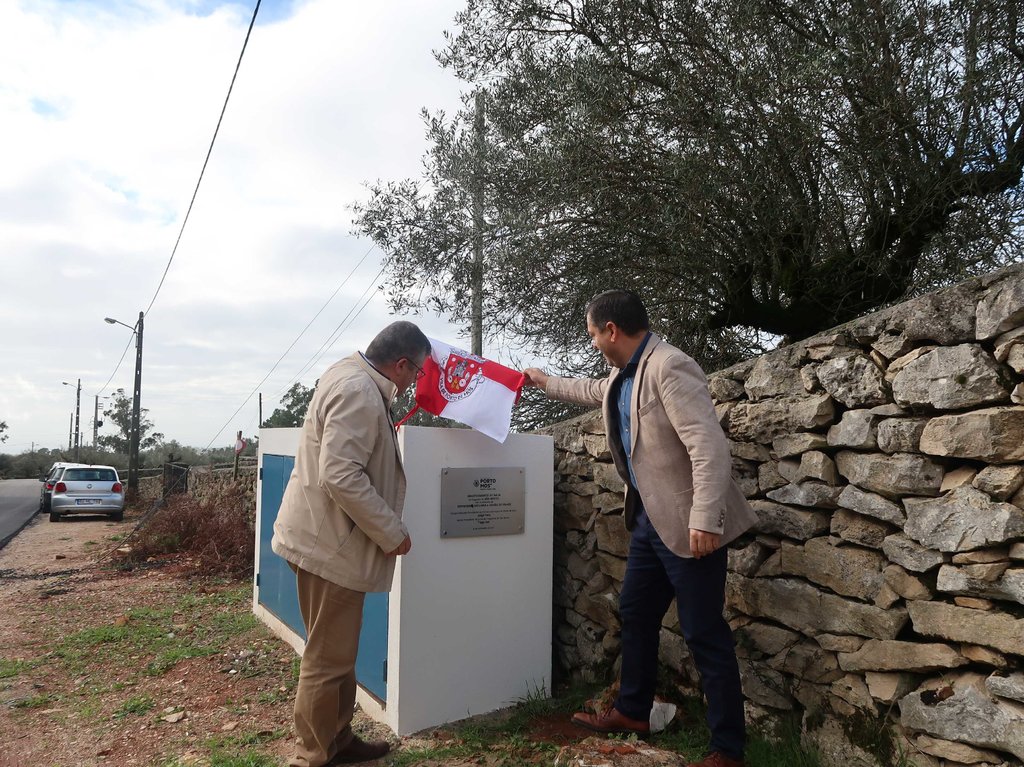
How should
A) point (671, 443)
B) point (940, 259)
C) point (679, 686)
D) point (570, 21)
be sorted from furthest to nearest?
point (570, 21)
point (940, 259)
point (679, 686)
point (671, 443)

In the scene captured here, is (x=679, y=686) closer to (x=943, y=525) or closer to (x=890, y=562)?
(x=890, y=562)

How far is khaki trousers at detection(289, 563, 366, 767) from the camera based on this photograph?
3266 mm

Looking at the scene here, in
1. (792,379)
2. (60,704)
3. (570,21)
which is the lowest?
(60,704)

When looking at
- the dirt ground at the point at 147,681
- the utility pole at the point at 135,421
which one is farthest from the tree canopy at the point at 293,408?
the dirt ground at the point at 147,681

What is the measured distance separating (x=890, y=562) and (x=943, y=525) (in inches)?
12.3

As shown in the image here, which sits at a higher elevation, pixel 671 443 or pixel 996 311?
pixel 996 311

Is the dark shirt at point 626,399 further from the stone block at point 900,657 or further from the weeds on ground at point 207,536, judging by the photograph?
the weeds on ground at point 207,536

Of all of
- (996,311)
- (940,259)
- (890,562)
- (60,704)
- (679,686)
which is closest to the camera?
(996,311)

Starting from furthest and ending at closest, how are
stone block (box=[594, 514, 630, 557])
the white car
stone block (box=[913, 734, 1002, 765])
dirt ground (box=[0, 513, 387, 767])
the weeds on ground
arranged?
the white car, the weeds on ground, stone block (box=[594, 514, 630, 557]), dirt ground (box=[0, 513, 387, 767]), stone block (box=[913, 734, 1002, 765])

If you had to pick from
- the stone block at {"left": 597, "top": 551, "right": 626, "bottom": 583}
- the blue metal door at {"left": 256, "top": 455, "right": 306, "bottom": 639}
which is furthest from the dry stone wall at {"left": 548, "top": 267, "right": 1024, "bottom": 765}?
the blue metal door at {"left": 256, "top": 455, "right": 306, "bottom": 639}

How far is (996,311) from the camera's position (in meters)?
2.62

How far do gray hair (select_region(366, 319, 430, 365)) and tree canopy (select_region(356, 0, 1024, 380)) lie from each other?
222 cm

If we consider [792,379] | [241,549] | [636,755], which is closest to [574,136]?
[792,379]

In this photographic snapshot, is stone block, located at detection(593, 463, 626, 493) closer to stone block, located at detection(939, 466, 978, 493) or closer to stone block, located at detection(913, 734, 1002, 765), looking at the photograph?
stone block, located at detection(939, 466, 978, 493)
